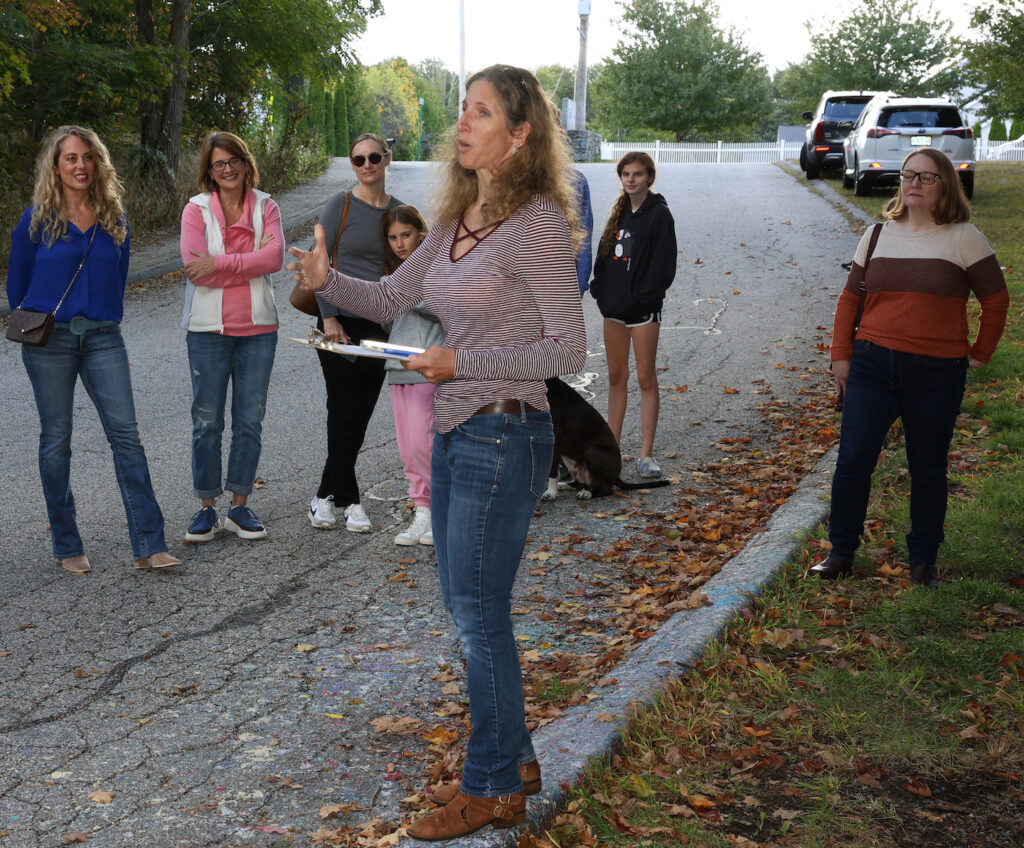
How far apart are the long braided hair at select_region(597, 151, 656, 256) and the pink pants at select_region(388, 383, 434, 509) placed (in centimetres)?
186

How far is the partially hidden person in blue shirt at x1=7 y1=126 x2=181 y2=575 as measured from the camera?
18.9ft

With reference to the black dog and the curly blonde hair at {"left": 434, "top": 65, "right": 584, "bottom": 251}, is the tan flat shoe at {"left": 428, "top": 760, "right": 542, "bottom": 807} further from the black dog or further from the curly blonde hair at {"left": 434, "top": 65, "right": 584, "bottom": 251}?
the black dog

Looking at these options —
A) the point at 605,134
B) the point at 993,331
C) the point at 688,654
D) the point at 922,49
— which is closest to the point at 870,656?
the point at 688,654

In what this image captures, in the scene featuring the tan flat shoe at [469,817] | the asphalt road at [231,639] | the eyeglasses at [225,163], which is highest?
the eyeglasses at [225,163]

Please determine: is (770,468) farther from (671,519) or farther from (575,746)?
(575,746)

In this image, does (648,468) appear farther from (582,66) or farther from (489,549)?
(582,66)

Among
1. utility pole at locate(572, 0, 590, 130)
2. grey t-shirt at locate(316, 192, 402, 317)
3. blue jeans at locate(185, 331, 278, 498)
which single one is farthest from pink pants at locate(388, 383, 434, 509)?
utility pole at locate(572, 0, 590, 130)

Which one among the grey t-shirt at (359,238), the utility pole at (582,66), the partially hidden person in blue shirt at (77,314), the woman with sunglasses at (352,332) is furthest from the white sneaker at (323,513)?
the utility pole at (582,66)

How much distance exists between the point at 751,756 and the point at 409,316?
7.78ft

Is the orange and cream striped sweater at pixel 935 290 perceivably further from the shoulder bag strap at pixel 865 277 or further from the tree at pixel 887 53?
the tree at pixel 887 53

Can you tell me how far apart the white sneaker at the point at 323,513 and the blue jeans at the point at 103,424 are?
3.21ft

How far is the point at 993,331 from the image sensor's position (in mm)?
5414

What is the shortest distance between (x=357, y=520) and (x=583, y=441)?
58.8 inches

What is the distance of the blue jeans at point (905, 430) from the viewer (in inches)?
210
